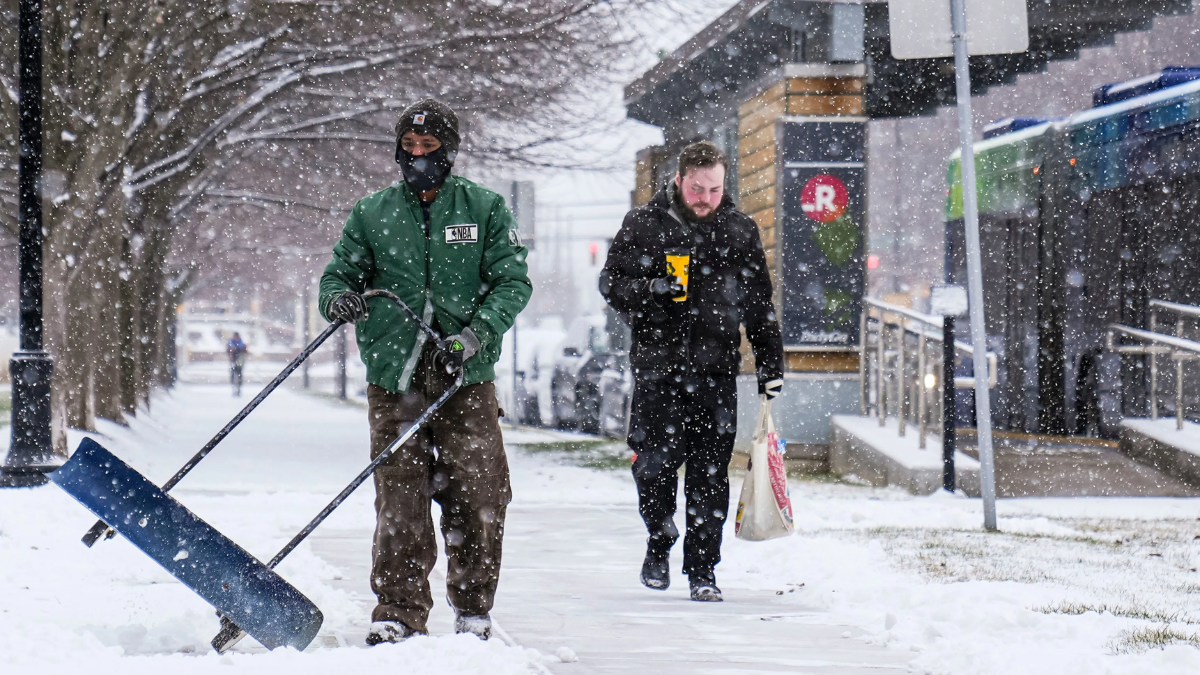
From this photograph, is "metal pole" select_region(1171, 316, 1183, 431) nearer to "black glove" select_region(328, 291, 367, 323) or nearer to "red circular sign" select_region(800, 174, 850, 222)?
"red circular sign" select_region(800, 174, 850, 222)

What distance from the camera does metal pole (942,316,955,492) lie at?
10.9 metres

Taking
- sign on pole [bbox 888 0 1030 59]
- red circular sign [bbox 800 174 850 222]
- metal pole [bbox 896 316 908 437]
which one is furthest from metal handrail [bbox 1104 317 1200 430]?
sign on pole [bbox 888 0 1030 59]

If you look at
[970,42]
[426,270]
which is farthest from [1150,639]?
[970,42]

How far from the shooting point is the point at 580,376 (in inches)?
813

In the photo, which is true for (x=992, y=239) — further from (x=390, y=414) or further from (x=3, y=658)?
(x=3, y=658)

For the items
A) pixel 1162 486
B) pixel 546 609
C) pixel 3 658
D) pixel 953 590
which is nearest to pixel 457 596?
pixel 546 609

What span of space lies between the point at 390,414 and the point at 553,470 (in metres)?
8.86

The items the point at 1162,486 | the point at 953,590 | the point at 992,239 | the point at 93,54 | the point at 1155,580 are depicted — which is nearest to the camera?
the point at 953,590

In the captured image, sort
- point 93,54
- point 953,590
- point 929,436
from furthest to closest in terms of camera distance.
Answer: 1. point 93,54
2. point 929,436
3. point 953,590

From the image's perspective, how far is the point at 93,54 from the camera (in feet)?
44.7

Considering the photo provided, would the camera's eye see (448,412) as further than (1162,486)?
No

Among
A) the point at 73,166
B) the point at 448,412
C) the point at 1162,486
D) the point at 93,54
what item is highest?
the point at 93,54

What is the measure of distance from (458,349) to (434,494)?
1.94ft

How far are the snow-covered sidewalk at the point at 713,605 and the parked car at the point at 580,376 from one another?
945cm
